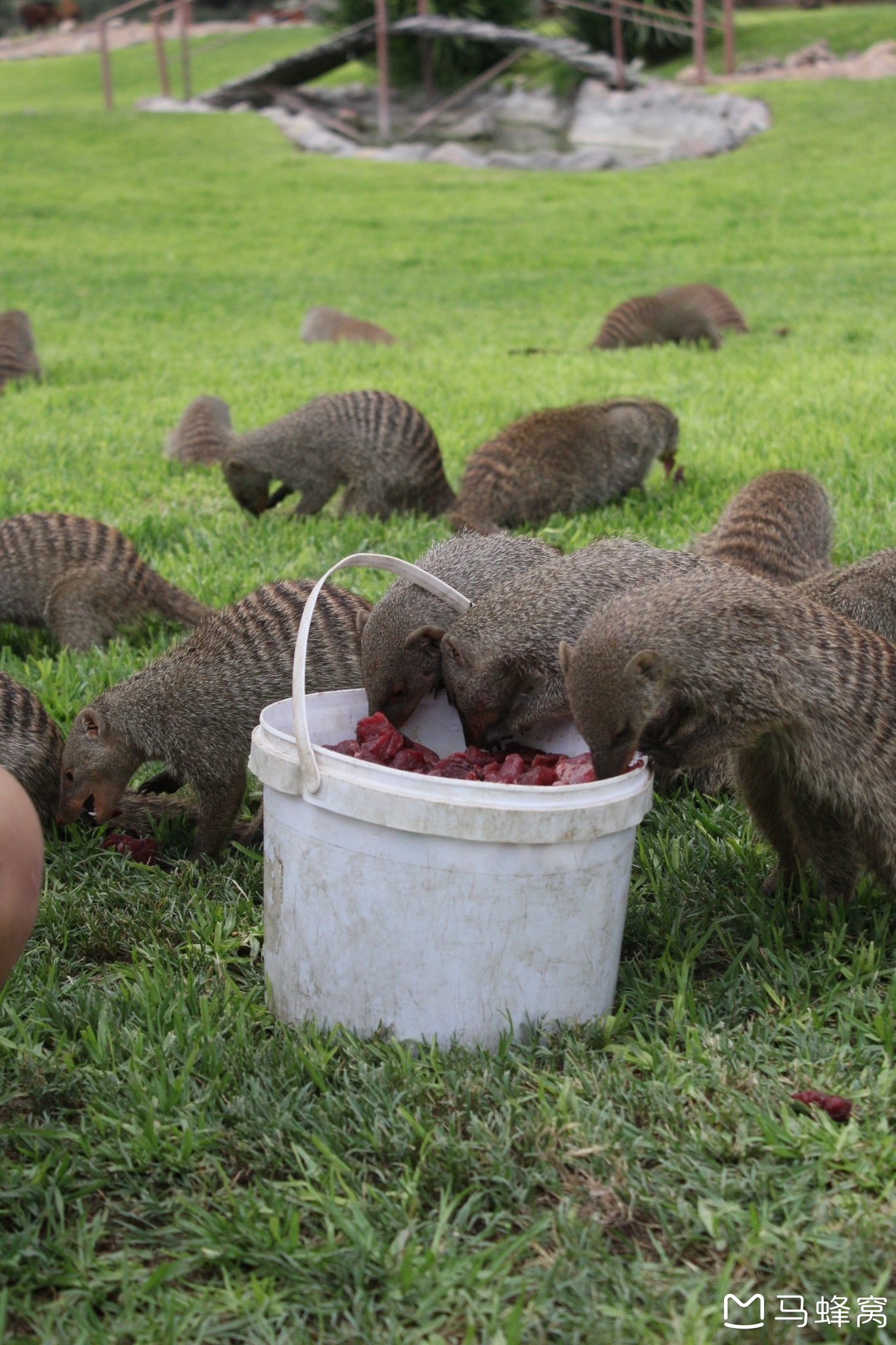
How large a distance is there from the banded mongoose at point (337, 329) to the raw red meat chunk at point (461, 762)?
26.3ft

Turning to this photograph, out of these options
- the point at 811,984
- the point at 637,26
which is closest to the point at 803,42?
the point at 637,26

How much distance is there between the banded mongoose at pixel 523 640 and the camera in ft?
9.48

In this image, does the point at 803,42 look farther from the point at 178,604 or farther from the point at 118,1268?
the point at 118,1268

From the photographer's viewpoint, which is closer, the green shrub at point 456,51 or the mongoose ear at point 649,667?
the mongoose ear at point 649,667

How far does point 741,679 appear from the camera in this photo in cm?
240

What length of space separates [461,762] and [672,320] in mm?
8155

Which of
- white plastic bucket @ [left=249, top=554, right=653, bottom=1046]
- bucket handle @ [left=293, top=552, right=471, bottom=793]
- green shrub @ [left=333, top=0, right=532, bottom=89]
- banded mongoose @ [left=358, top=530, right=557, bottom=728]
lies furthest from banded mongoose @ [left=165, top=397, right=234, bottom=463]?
green shrub @ [left=333, top=0, right=532, bottom=89]

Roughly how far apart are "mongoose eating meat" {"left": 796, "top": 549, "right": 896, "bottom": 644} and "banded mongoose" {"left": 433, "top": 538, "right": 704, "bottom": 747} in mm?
693

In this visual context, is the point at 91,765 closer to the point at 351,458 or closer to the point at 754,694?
the point at 754,694

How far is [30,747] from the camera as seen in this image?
10.9 feet

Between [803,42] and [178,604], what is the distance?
27.5m

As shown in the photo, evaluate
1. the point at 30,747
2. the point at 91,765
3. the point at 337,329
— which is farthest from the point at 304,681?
the point at 337,329

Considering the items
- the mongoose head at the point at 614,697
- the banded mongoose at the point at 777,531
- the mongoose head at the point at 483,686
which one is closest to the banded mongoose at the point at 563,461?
the banded mongoose at the point at 777,531
